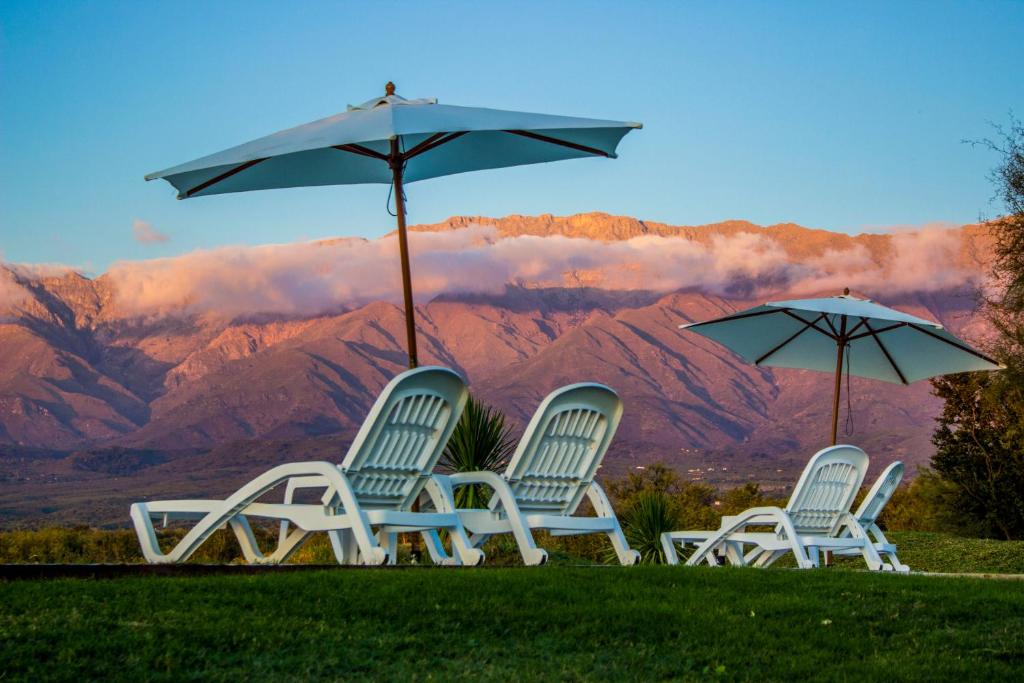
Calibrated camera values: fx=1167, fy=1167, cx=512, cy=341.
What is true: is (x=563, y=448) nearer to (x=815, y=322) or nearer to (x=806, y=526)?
(x=806, y=526)

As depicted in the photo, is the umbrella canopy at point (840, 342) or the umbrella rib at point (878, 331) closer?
the umbrella canopy at point (840, 342)

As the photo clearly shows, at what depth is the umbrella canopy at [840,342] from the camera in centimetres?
1239

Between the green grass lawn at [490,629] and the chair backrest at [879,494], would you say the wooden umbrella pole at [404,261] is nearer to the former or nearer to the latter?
the green grass lawn at [490,629]

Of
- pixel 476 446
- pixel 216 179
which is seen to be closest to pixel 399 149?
pixel 216 179

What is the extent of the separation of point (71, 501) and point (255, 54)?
105018 mm

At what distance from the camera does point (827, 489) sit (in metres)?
9.09

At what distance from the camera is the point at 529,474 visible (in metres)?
7.38

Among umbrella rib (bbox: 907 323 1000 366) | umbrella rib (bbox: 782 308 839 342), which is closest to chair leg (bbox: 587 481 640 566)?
umbrella rib (bbox: 907 323 1000 366)

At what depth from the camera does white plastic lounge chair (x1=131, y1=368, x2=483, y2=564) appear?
6105 millimetres

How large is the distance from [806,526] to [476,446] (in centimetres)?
458

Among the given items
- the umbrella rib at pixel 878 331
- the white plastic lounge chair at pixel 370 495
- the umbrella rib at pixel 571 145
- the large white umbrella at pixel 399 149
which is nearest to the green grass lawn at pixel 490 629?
the white plastic lounge chair at pixel 370 495

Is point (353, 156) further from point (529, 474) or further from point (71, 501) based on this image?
point (71, 501)

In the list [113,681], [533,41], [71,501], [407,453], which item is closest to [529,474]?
[407,453]

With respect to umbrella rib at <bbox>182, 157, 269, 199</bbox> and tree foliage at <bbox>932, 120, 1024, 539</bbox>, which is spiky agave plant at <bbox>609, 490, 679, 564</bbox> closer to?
umbrella rib at <bbox>182, 157, 269, 199</bbox>
